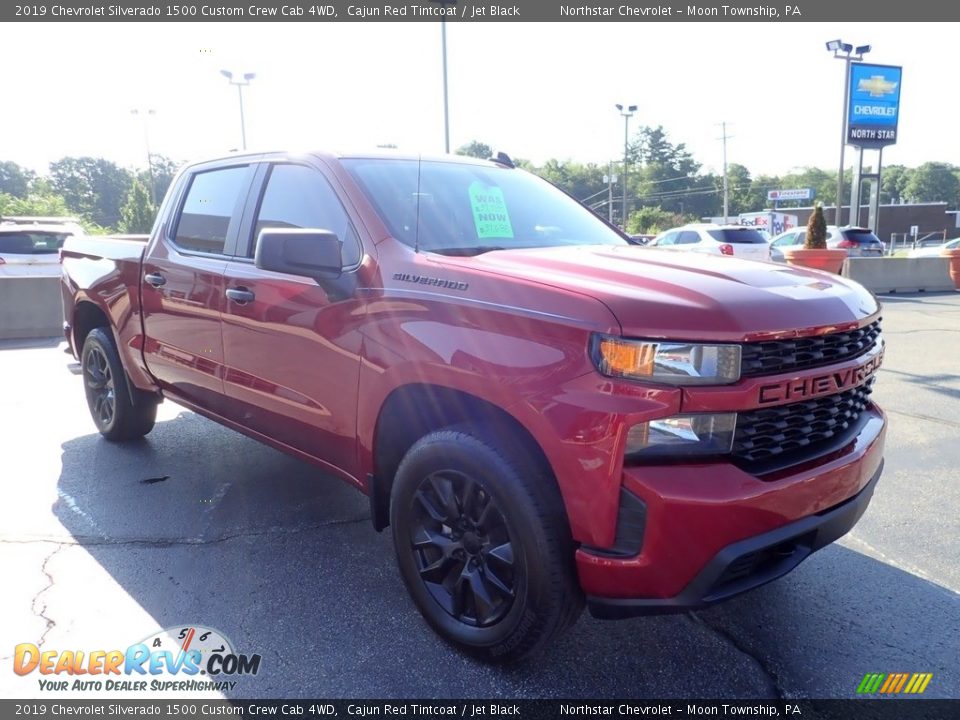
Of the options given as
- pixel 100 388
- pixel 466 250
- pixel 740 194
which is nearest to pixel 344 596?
pixel 466 250

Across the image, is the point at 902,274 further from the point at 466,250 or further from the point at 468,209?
the point at 466,250

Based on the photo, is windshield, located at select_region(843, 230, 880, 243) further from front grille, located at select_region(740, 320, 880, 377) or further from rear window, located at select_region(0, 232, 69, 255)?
front grille, located at select_region(740, 320, 880, 377)

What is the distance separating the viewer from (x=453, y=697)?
2434mm

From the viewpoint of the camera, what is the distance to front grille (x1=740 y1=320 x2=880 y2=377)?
2154mm

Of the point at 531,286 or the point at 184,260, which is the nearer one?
the point at 531,286

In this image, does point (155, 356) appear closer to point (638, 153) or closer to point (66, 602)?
point (66, 602)

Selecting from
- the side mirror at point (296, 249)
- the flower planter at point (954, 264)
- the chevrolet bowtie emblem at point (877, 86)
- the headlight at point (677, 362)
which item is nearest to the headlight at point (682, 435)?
the headlight at point (677, 362)

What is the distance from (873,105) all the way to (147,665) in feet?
114

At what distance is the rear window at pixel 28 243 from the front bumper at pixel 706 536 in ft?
41.5

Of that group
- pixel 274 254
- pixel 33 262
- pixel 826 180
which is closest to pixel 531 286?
pixel 274 254

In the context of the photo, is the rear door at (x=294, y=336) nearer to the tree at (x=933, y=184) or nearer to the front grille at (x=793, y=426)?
the front grille at (x=793, y=426)

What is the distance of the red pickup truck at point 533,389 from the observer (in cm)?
211

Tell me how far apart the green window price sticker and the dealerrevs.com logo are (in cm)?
197

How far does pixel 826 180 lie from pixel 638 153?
32379 mm
